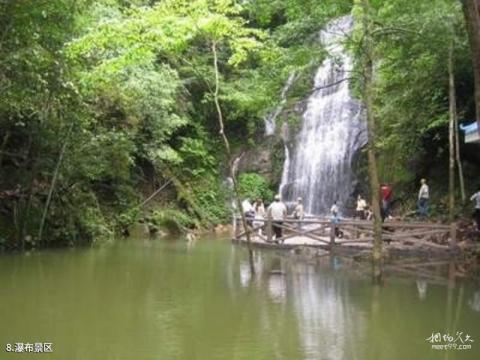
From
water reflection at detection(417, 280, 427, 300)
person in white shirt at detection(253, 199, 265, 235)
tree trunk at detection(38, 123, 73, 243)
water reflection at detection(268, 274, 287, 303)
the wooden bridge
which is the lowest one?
water reflection at detection(417, 280, 427, 300)

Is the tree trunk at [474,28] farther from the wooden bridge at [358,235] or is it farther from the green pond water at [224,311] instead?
the wooden bridge at [358,235]

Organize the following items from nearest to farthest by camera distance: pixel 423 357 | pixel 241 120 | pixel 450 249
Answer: pixel 423 357 < pixel 450 249 < pixel 241 120

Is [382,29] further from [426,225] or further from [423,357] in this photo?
[423,357]

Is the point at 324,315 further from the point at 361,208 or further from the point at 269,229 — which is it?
the point at 361,208

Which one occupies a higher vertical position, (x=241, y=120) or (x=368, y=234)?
(x=241, y=120)

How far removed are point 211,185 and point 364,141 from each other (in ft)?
28.3

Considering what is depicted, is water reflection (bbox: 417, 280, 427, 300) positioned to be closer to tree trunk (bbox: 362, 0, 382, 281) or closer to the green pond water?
the green pond water

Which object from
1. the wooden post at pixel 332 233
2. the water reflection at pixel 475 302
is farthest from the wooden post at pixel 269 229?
the water reflection at pixel 475 302

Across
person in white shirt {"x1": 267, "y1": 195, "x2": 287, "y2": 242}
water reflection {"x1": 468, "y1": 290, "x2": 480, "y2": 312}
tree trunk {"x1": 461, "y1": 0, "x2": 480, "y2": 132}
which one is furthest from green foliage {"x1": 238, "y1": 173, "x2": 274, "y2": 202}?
tree trunk {"x1": 461, "y1": 0, "x2": 480, "y2": 132}

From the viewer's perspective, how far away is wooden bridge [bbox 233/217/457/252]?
53.4 ft

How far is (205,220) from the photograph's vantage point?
93.8 feet

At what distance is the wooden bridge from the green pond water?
95.7 inches

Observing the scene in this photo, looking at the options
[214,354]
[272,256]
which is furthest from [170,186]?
[214,354]

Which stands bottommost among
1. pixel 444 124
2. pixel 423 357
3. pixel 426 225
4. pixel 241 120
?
pixel 423 357
